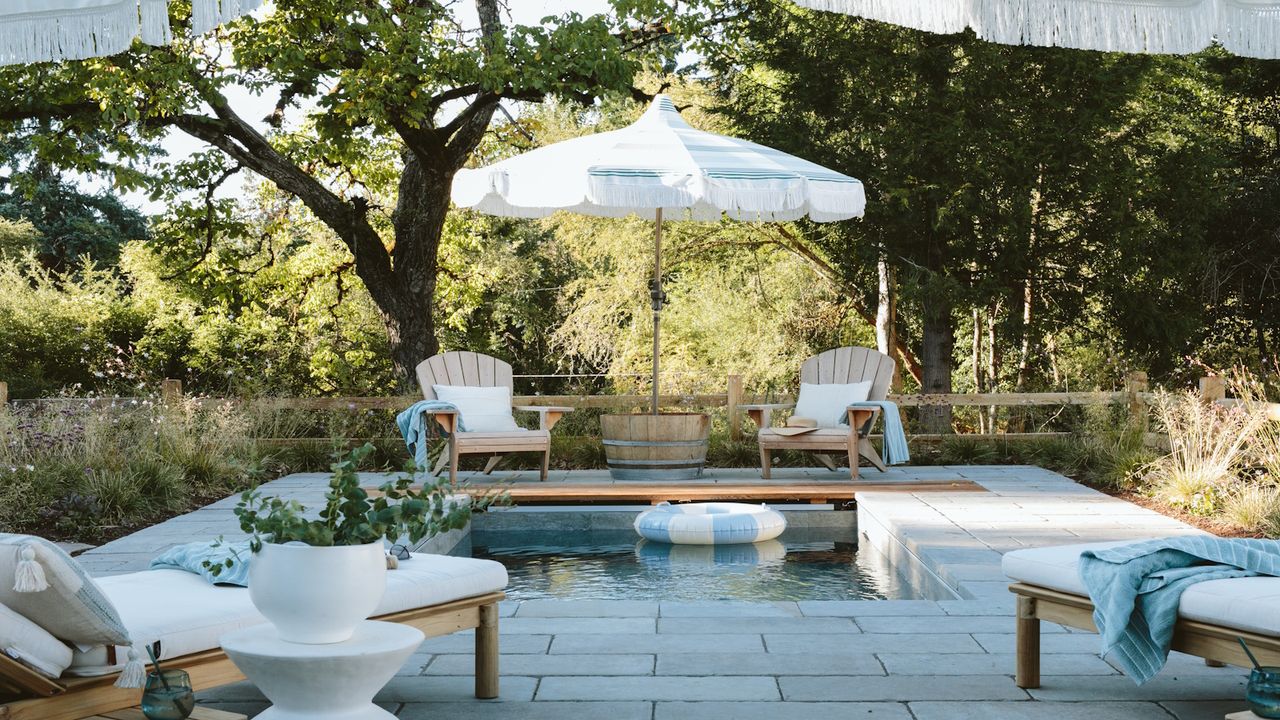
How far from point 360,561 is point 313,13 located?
325 inches

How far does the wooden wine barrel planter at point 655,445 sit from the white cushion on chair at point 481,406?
66 centimetres

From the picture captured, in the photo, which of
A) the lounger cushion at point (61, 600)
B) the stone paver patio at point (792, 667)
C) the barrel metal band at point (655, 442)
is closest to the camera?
the lounger cushion at point (61, 600)

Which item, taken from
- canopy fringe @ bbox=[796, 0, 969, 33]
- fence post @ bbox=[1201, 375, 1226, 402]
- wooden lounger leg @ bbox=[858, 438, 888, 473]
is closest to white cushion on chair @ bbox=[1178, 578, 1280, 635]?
canopy fringe @ bbox=[796, 0, 969, 33]

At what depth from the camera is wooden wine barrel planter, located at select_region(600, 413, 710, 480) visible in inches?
295

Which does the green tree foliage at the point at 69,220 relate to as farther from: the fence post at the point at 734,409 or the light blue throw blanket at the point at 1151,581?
the light blue throw blanket at the point at 1151,581

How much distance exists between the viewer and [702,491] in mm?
6867

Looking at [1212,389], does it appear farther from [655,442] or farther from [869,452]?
[655,442]

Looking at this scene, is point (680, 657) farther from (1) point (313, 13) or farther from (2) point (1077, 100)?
(2) point (1077, 100)

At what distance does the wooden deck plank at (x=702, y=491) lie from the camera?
6.77 m

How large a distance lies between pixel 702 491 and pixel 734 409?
210cm

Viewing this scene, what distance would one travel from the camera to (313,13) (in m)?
9.45

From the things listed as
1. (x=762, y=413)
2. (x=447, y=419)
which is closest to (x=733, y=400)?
(x=762, y=413)

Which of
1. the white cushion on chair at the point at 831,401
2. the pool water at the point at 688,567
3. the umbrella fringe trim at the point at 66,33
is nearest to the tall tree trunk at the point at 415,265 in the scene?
the white cushion on chair at the point at 831,401

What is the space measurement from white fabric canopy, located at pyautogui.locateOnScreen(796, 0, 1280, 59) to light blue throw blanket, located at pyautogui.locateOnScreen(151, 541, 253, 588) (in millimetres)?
1811
